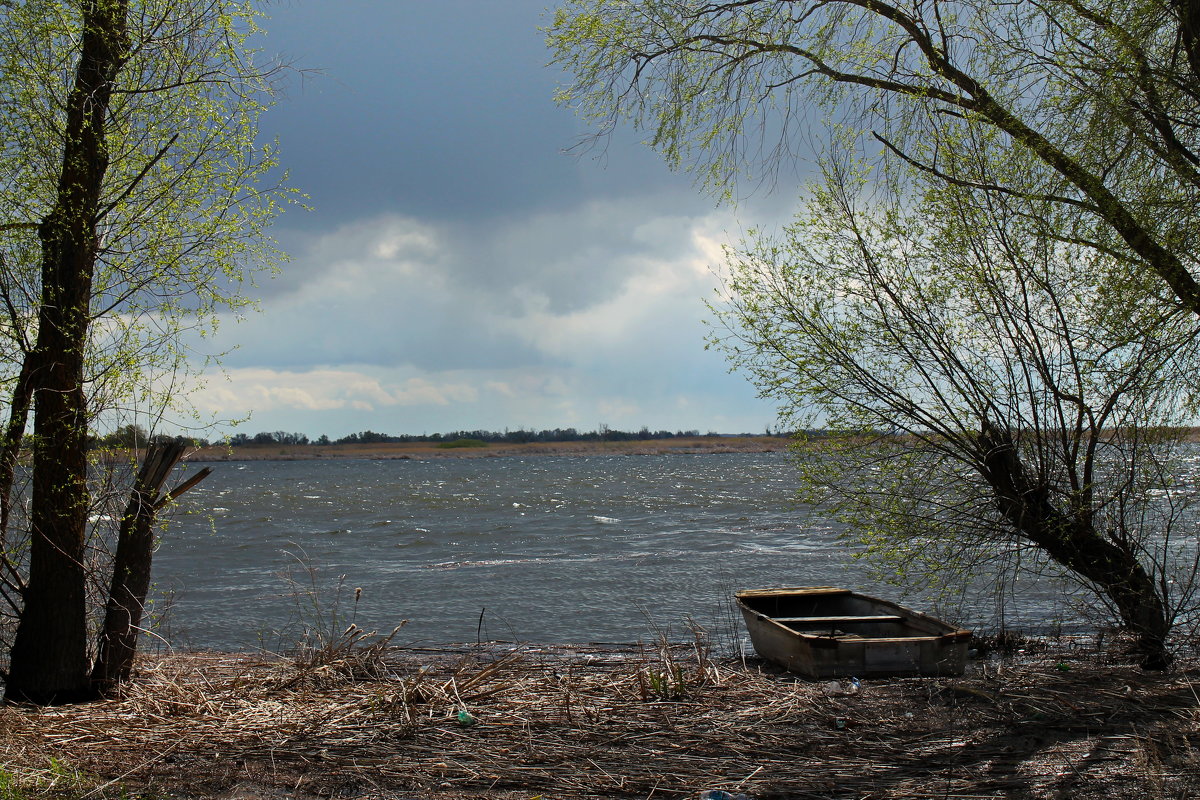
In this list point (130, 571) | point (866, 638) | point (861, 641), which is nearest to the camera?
point (130, 571)

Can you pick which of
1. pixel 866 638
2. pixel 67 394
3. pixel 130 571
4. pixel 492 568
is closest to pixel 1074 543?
pixel 866 638

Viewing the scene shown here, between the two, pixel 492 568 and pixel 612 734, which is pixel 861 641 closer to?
pixel 612 734

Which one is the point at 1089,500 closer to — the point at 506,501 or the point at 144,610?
the point at 144,610

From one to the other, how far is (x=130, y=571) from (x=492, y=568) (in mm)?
15380

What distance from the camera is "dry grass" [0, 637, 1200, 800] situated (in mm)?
5695

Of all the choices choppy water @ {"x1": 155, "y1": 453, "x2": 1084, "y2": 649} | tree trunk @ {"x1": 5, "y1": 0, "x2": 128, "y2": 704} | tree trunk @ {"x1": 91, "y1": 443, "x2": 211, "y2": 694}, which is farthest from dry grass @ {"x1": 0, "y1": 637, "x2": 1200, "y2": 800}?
choppy water @ {"x1": 155, "y1": 453, "x2": 1084, "y2": 649}

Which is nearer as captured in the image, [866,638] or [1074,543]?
[1074,543]

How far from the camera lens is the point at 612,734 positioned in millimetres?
6754

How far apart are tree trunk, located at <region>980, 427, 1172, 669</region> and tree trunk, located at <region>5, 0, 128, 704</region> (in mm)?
8849

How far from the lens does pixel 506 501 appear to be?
50.2 m

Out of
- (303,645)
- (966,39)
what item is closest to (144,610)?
(303,645)

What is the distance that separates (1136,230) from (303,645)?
862 centimetres

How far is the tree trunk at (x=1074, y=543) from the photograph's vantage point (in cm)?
920

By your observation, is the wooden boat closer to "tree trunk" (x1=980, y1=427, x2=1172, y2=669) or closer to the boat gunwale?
the boat gunwale
